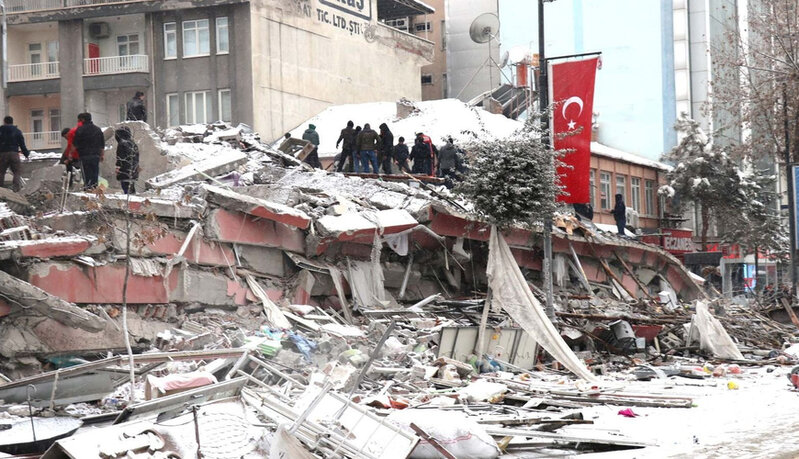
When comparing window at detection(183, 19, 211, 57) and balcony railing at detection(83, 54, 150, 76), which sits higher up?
window at detection(183, 19, 211, 57)

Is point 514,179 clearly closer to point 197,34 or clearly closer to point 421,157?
point 421,157

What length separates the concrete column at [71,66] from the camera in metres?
45.5

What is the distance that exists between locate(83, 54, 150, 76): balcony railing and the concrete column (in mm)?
374

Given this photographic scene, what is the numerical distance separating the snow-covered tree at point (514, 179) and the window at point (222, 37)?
25.8 metres

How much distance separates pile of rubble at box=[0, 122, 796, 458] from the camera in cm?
1023

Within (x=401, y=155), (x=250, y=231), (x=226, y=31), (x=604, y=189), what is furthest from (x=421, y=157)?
(x=604, y=189)

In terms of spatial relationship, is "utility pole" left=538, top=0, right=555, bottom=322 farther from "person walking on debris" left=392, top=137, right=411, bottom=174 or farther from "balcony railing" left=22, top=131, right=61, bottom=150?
"balcony railing" left=22, top=131, right=61, bottom=150

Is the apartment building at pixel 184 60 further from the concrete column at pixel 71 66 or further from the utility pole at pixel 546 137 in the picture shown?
the utility pole at pixel 546 137

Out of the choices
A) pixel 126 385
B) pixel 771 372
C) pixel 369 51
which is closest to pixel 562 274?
pixel 771 372

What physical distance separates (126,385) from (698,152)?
41756 millimetres

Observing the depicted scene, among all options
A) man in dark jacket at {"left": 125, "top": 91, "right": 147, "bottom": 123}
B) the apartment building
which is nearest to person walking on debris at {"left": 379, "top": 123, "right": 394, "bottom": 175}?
man in dark jacket at {"left": 125, "top": 91, "right": 147, "bottom": 123}

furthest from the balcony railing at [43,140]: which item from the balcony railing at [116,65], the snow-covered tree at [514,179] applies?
the snow-covered tree at [514,179]

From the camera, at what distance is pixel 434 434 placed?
33.5 ft

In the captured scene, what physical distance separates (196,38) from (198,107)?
2.91 meters
